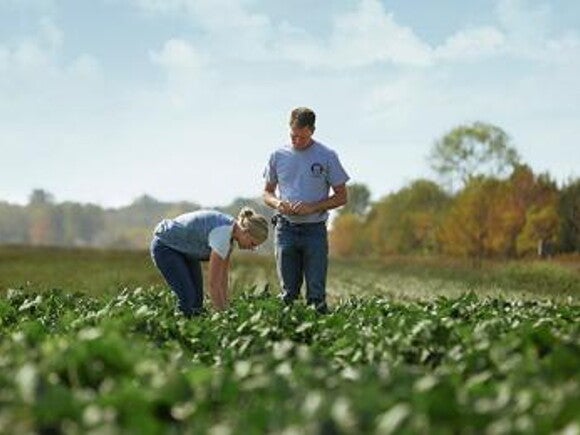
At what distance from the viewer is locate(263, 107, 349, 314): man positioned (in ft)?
29.9

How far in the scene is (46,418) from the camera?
280 cm

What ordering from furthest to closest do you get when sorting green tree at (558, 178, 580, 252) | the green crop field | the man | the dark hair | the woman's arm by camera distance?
green tree at (558, 178, 580, 252) < the man < the dark hair < the woman's arm < the green crop field

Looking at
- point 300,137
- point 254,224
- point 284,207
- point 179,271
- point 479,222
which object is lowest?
point 479,222

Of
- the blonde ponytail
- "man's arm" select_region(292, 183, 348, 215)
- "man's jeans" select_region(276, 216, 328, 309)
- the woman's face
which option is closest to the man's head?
"man's arm" select_region(292, 183, 348, 215)

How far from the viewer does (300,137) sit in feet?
29.6

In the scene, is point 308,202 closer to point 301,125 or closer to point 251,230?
point 301,125

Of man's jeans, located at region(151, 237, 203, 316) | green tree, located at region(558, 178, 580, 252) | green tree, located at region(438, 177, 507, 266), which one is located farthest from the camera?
green tree, located at region(438, 177, 507, 266)

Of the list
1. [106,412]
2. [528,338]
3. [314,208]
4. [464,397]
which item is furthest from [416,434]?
[314,208]

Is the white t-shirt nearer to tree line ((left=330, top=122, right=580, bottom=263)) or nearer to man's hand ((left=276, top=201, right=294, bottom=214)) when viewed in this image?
man's hand ((left=276, top=201, right=294, bottom=214))

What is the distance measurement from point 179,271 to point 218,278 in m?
0.90

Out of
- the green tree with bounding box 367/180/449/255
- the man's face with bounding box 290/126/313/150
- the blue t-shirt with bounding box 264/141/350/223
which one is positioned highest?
the man's face with bounding box 290/126/313/150

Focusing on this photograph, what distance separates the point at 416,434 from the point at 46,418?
0.98 m

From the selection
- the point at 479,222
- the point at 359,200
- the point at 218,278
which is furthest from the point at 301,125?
the point at 359,200

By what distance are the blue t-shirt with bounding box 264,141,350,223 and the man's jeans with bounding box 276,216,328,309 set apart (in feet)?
0.30
